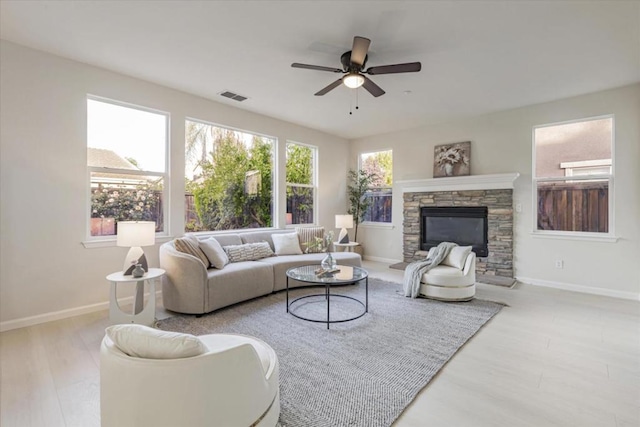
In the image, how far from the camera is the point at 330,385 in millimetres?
2094

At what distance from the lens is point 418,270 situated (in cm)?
408

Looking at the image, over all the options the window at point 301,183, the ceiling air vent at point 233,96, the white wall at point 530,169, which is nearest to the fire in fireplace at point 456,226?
the white wall at point 530,169

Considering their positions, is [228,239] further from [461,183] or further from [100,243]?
[461,183]

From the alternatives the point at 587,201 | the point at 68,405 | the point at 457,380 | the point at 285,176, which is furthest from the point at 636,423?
the point at 285,176

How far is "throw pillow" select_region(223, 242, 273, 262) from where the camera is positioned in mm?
4237

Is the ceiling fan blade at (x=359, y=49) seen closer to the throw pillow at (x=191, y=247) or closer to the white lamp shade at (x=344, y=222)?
the throw pillow at (x=191, y=247)

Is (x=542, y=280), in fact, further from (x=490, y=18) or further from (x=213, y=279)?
(x=213, y=279)

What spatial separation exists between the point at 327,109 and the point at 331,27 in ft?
7.52

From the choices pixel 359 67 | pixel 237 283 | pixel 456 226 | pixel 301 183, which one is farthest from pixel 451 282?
pixel 301 183

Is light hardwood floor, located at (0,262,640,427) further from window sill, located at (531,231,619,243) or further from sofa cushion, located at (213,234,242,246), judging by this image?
sofa cushion, located at (213,234,242,246)

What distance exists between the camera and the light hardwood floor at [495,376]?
71.3 inches

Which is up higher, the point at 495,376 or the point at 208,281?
the point at 208,281

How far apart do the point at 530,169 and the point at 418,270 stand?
2.67m

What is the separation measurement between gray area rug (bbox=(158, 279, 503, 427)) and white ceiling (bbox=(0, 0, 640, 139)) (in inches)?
111
